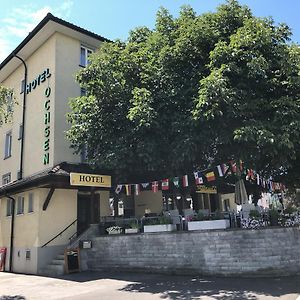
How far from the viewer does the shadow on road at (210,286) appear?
34.0 feet

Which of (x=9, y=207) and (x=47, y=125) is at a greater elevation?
(x=47, y=125)

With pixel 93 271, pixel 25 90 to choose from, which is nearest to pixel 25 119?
pixel 25 90

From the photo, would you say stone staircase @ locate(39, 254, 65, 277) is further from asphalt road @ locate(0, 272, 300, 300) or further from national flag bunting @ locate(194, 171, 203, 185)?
national flag bunting @ locate(194, 171, 203, 185)

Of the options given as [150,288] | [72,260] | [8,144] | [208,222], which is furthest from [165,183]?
[8,144]

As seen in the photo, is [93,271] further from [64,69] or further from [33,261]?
[64,69]

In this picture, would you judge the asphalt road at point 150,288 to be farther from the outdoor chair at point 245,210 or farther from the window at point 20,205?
the window at point 20,205

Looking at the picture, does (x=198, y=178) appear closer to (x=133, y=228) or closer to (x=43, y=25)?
(x=133, y=228)

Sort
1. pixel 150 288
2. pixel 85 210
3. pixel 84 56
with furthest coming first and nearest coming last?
pixel 84 56 < pixel 85 210 < pixel 150 288

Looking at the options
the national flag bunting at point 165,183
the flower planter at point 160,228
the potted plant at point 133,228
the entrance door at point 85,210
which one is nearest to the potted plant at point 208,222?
the flower planter at point 160,228

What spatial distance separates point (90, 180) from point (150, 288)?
729 cm

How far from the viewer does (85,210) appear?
20.1 meters

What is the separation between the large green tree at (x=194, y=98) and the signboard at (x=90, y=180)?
4.76 feet

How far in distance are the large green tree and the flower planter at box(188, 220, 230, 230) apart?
2352 mm

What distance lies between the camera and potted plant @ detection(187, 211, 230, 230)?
1394 centimetres
